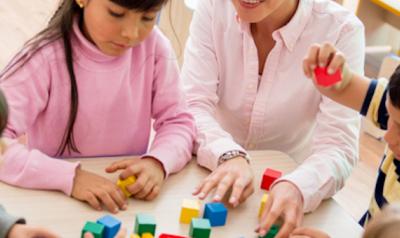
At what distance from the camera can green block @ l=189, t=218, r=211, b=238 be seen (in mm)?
1071

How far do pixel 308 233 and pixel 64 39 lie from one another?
611 millimetres

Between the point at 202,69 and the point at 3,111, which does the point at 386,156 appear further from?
the point at 3,111

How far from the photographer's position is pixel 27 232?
3.24 feet

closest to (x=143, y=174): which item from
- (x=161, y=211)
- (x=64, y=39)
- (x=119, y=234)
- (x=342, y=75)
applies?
(x=161, y=211)

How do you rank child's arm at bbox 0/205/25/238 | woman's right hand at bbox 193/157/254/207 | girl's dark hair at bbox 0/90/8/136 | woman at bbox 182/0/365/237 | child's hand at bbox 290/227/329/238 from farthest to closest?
woman at bbox 182/0/365/237
woman's right hand at bbox 193/157/254/207
child's hand at bbox 290/227/329/238
child's arm at bbox 0/205/25/238
girl's dark hair at bbox 0/90/8/136

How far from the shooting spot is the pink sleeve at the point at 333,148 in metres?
1.26

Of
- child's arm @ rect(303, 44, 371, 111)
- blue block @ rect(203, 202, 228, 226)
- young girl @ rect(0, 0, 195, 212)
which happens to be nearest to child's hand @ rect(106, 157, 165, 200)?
young girl @ rect(0, 0, 195, 212)

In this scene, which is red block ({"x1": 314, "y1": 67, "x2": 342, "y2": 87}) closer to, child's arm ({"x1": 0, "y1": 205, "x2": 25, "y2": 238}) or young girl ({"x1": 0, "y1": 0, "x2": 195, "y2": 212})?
young girl ({"x1": 0, "y1": 0, "x2": 195, "y2": 212})

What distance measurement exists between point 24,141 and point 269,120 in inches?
23.9

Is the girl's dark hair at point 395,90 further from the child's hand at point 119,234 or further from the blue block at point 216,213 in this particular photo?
the child's hand at point 119,234

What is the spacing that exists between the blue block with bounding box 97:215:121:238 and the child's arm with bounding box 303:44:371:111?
440 millimetres

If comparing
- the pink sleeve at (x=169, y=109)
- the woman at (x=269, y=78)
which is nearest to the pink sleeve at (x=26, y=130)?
the pink sleeve at (x=169, y=109)

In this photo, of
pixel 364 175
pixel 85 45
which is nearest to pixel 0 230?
pixel 85 45

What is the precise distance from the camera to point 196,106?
4.91ft
